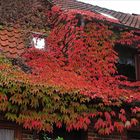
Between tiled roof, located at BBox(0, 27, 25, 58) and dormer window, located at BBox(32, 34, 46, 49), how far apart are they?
0.43 metres

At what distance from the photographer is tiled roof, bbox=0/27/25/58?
12969mm

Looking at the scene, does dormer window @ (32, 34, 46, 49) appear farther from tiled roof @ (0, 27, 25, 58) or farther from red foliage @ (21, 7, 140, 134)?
tiled roof @ (0, 27, 25, 58)

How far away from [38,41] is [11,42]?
100cm

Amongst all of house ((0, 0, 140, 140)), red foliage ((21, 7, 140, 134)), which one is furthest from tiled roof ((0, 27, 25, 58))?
red foliage ((21, 7, 140, 134))

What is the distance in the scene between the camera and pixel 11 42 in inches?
532

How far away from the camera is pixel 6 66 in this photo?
10859 millimetres

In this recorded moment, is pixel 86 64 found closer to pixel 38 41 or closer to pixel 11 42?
pixel 38 41

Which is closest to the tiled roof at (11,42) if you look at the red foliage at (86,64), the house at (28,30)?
A: the house at (28,30)

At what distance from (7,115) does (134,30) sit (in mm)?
6900

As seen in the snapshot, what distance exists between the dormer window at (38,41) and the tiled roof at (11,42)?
0.43 m

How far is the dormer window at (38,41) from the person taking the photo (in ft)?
45.5

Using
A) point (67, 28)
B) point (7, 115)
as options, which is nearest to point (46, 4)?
point (67, 28)

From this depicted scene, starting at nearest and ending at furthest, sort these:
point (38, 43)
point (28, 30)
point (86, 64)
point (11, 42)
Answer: point (86, 64)
point (11, 42)
point (38, 43)
point (28, 30)

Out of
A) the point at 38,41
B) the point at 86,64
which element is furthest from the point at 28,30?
the point at 86,64
